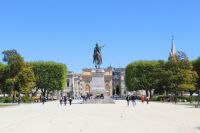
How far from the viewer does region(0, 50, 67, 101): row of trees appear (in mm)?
97062

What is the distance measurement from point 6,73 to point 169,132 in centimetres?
8076

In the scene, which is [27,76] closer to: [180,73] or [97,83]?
[97,83]

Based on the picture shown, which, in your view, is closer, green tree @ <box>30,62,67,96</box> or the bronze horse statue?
the bronze horse statue

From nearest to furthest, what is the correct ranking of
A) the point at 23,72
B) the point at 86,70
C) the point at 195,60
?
the point at 23,72 → the point at 195,60 → the point at 86,70

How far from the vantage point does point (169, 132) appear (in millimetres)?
23672

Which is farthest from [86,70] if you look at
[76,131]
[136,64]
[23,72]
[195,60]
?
[76,131]

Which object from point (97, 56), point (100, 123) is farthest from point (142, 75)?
point (100, 123)

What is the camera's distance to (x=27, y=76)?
9775cm

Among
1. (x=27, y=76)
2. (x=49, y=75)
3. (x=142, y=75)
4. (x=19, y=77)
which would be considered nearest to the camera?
(x=19, y=77)

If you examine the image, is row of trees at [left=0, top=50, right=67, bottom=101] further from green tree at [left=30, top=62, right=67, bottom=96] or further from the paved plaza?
→ the paved plaza

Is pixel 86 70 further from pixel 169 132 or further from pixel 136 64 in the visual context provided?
pixel 169 132

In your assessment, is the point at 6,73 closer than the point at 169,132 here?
No

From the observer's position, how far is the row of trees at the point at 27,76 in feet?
318

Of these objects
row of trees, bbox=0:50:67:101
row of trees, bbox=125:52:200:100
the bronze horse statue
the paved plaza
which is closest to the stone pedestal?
the bronze horse statue
